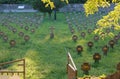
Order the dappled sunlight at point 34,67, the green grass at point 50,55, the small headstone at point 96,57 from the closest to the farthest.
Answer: the dappled sunlight at point 34,67 < the green grass at point 50,55 < the small headstone at point 96,57

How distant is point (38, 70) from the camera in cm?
1206

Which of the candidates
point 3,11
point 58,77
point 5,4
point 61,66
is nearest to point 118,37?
point 61,66

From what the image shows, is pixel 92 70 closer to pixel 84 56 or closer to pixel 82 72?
pixel 82 72

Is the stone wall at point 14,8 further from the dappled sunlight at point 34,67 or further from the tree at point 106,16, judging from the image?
the tree at point 106,16

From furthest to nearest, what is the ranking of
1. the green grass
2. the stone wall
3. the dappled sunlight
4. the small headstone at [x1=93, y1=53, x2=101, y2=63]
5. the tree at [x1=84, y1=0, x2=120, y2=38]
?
the stone wall, the small headstone at [x1=93, y1=53, x2=101, y2=63], the green grass, the dappled sunlight, the tree at [x1=84, y1=0, x2=120, y2=38]

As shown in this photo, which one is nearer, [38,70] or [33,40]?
[38,70]

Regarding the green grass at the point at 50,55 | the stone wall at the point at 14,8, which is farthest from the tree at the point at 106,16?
the stone wall at the point at 14,8

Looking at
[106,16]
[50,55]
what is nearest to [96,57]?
[50,55]

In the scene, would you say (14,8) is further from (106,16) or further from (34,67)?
(106,16)

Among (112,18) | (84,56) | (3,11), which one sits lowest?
(3,11)

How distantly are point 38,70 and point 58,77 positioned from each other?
4.21ft

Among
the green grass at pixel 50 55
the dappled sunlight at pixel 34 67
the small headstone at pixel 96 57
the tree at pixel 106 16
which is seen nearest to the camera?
the tree at pixel 106 16

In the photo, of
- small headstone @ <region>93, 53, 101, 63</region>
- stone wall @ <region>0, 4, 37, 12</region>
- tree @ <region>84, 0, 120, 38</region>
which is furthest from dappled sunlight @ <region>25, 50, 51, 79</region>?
stone wall @ <region>0, 4, 37, 12</region>

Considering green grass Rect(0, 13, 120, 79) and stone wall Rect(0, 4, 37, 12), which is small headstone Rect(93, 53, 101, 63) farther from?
stone wall Rect(0, 4, 37, 12)
